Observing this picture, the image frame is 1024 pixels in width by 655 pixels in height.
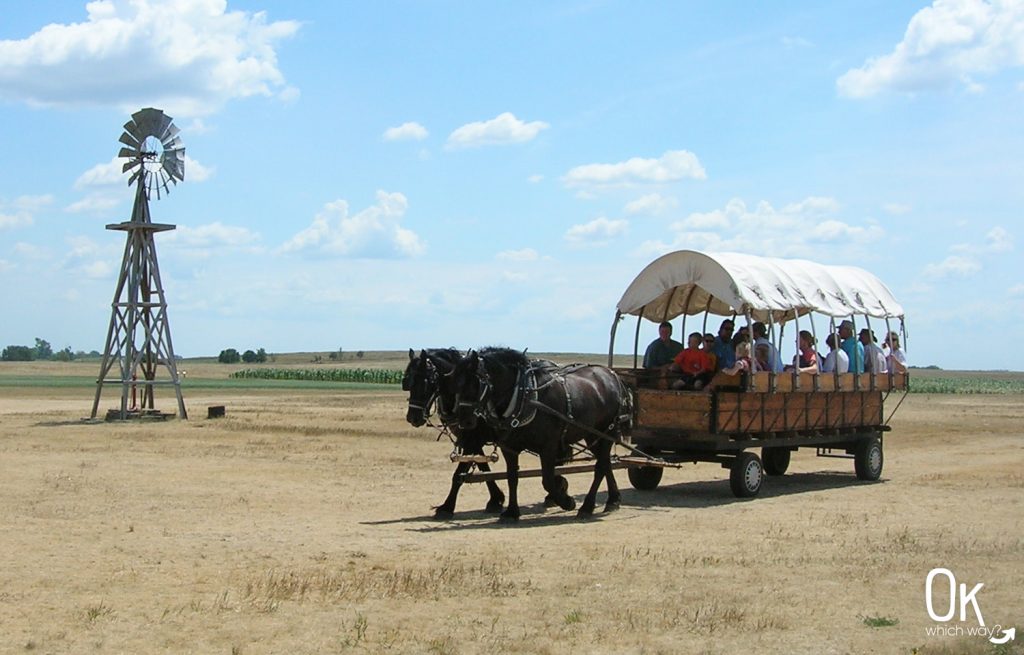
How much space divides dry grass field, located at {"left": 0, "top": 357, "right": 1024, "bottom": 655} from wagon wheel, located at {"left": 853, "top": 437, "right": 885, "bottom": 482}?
357 mm

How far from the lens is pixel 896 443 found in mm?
30406

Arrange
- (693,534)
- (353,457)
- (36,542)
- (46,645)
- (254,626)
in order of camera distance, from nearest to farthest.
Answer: (46,645) < (254,626) < (36,542) < (693,534) < (353,457)

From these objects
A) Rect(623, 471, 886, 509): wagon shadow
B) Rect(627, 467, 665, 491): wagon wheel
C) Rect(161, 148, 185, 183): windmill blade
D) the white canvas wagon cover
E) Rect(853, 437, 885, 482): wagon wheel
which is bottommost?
Rect(623, 471, 886, 509): wagon shadow

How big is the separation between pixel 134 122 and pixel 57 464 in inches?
689

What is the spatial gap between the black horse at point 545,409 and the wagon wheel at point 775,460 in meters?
6.25

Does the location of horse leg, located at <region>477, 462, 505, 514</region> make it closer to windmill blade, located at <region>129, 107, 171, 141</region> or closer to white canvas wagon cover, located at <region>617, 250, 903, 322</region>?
white canvas wagon cover, located at <region>617, 250, 903, 322</region>

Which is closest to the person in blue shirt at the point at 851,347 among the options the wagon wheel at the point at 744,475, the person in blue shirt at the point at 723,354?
the person in blue shirt at the point at 723,354

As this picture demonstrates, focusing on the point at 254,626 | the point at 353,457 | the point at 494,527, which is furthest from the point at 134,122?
the point at 254,626

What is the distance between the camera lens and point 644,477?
1884 cm

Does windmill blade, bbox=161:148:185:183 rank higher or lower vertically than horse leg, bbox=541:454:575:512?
higher

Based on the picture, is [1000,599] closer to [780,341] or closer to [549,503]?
[549,503]

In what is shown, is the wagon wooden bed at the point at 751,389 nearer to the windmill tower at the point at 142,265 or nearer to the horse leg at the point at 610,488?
the horse leg at the point at 610,488

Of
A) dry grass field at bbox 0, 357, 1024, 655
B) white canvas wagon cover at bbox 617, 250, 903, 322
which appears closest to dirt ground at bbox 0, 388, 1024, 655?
dry grass field at bbox 0, 357, 1024, 655

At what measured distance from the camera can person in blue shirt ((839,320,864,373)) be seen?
20.3 meters
